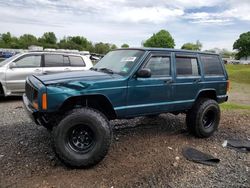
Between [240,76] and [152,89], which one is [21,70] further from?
[240,76]

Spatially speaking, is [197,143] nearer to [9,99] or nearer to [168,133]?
[168,133]

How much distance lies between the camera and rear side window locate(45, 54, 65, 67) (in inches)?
400

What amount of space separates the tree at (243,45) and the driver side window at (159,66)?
10624cm

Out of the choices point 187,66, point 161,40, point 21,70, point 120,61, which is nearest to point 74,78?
point 120,61

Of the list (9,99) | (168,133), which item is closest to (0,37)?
(9,99)

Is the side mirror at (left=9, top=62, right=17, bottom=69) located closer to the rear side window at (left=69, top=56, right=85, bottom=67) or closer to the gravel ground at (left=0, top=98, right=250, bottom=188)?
the rear side window at (left=69, top=56, right=85, bottom=67)

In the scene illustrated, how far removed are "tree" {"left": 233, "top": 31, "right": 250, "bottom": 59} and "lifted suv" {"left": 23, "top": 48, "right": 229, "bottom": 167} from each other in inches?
4151

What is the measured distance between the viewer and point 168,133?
6254 millimetres

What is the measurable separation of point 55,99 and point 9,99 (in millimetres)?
6977

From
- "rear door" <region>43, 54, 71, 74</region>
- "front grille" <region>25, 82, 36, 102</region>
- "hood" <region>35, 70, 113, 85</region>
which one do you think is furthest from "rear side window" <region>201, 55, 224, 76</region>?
"rear door" <region>43, 54, 71, 74</region>

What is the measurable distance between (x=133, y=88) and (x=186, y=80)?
53.6 inches

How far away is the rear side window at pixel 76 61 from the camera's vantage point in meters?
10.6

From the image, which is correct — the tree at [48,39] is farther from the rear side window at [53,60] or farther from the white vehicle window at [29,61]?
the white vehicle window at [29,61]

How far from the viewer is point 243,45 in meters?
104
